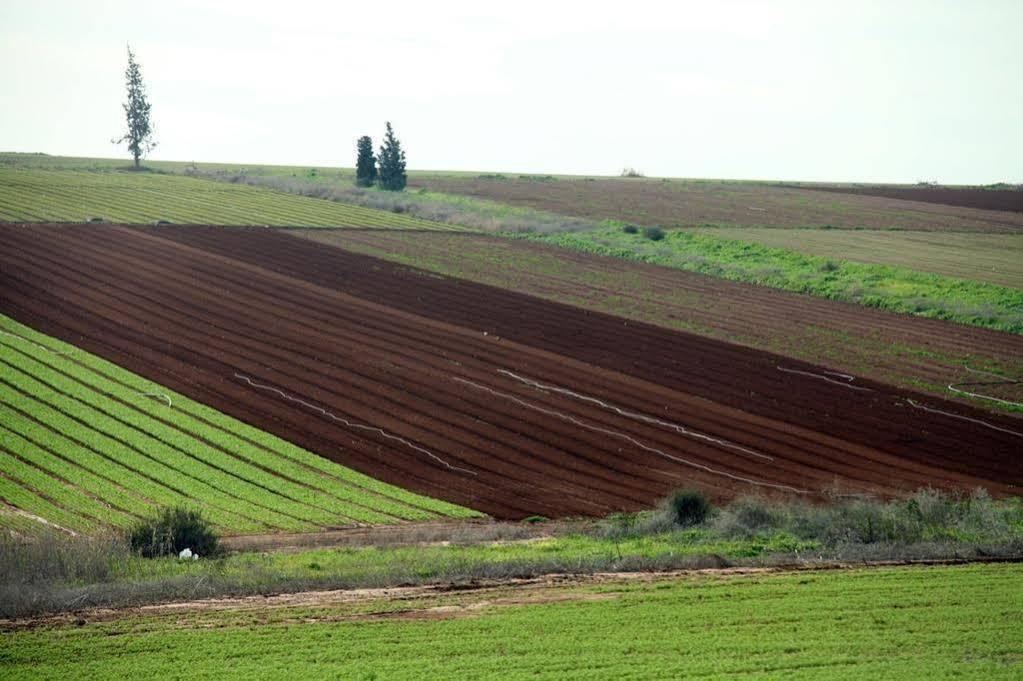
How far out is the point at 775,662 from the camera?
1905cm

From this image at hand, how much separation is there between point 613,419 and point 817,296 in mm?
27895

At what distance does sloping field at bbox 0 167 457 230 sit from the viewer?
80375mm

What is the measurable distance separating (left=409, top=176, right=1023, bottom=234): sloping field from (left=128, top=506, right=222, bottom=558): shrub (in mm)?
70316

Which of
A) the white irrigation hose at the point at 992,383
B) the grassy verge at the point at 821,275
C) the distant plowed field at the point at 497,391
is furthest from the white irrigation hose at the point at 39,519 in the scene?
the grassy verge at the point at 821,275

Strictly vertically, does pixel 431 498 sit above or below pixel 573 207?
below

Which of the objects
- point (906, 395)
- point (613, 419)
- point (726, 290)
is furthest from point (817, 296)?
point (613, 419)

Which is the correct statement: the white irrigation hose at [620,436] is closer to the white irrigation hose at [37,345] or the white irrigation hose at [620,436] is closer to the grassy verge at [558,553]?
the grassy verge at [558,553]

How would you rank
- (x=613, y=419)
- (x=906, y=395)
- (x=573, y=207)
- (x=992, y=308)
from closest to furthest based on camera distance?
1. (x=613, y=419)
2. (x=906, y=395)
3. (x=992, y=308)
4. (x=573, y=207)

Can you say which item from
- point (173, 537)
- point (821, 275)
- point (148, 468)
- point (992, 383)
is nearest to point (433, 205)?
point (821, 275)

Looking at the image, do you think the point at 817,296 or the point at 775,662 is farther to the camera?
the point at 817,296

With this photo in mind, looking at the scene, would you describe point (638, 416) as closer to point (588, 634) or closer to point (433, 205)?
point (588, 634)

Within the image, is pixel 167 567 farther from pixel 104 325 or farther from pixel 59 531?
pixel 104 325

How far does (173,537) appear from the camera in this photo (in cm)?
2681

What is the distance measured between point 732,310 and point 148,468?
33944 millimetres
